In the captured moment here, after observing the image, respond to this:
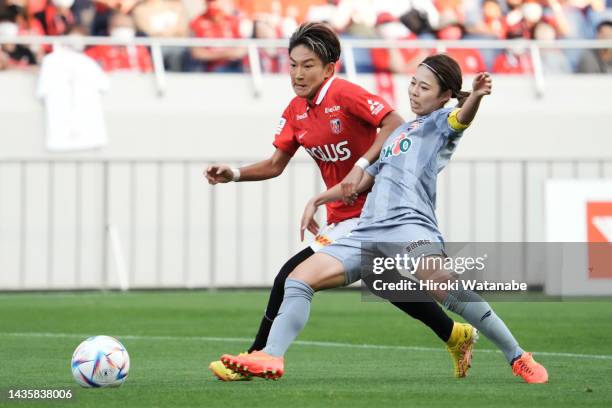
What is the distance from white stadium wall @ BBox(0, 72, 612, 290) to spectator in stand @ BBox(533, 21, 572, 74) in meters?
2.33

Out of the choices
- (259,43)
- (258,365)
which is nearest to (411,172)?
(258,365)

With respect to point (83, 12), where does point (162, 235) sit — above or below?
below

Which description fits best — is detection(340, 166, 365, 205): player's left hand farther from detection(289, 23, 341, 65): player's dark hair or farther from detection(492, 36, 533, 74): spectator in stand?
detection(492, 36, 533, 74): spectator in stand

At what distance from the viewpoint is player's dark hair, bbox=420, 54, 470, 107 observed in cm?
746

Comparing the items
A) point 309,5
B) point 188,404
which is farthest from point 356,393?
point 309,5

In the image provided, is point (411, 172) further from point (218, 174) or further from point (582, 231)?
point (582, 231)

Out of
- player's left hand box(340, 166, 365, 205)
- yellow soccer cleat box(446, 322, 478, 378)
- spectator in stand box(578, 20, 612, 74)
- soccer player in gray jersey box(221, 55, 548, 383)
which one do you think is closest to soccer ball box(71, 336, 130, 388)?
soccer player in gray jersey box(221, 55, 548, 383)

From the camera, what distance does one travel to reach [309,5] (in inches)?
757

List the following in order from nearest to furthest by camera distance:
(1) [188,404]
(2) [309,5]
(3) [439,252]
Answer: (1) [188,404], (3) [439,252], (2) [309,5]

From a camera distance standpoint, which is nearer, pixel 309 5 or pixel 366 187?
pixel 366 187

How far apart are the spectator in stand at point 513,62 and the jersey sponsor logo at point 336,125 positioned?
12.8m

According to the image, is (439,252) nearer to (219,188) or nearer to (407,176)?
(407,176)

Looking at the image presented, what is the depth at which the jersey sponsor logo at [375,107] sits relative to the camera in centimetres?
767

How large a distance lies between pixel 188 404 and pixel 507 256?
12.0 metres
